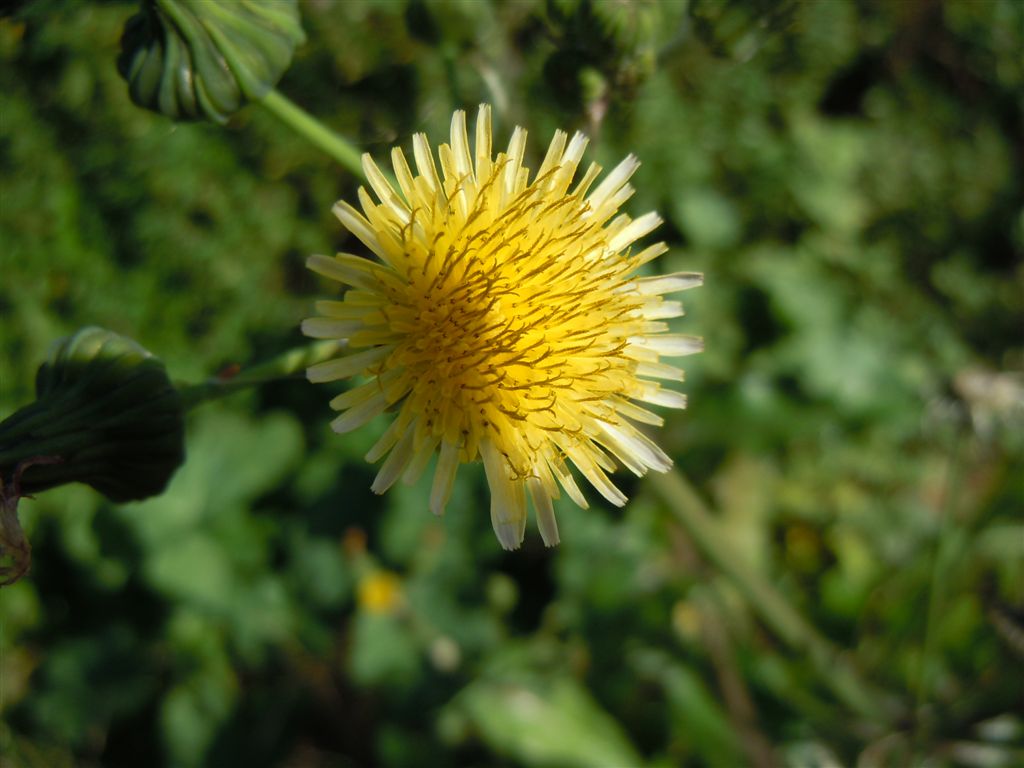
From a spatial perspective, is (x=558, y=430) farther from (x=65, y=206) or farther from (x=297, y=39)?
(x=65, y=206)

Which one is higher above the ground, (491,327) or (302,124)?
(302,124)

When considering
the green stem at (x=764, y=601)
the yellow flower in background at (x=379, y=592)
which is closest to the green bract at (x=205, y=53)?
the green stem at (x=764, y=601)

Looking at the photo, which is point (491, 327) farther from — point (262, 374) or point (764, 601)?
point (764, 601)

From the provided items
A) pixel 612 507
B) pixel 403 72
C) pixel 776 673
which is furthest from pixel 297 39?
pixel 776 673

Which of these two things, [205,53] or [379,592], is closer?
[205,53]

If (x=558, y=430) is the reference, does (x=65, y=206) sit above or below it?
below

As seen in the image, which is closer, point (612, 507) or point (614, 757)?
point (614, 757)

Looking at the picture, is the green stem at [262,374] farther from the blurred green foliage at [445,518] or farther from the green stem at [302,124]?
the blurred green foliage at [445,518]

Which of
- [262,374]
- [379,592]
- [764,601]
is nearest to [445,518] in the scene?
[379,592]

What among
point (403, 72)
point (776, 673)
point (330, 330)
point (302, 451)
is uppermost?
point (403, 72)
